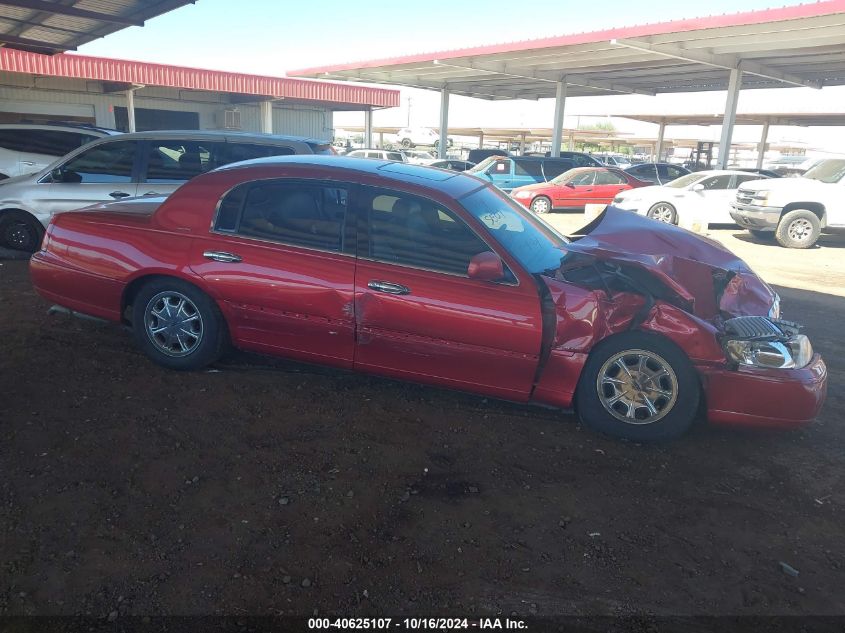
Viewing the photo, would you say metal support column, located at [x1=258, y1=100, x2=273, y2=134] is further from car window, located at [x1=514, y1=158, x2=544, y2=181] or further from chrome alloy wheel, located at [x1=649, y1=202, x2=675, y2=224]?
chrome alloy wheel, located at [x1=649, y1=202, x2=675, y2=224]

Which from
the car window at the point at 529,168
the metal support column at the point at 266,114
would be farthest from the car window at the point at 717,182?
the metal support column at the point at 266,114

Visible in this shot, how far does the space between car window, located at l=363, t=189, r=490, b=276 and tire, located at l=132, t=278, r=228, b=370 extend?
1296 mm

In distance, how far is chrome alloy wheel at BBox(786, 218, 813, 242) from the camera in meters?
12.1

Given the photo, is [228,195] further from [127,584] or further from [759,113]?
[759,113]

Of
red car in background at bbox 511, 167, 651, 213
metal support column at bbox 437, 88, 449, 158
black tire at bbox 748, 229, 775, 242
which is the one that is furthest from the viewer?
metal support column at bbox 437, 88, 449, 158

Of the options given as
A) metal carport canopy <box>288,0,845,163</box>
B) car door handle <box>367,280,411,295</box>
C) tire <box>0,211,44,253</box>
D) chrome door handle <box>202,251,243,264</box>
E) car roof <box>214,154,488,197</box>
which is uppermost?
metal carport canopy <box>288,0,845,163</box>

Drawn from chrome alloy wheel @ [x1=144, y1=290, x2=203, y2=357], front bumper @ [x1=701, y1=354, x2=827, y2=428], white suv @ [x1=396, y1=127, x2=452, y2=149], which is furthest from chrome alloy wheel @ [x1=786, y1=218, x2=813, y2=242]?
white suv @ [x1=396, y1=127, x2=452, y2=149]

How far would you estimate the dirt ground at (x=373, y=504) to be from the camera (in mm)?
2490

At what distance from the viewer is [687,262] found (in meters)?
4.30

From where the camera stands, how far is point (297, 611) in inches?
93.1

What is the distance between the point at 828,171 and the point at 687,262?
1093 cm

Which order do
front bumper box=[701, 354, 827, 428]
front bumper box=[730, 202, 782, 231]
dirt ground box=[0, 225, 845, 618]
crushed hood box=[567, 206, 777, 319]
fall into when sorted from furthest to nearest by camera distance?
front bumper box=[730, 202, 782, 231] < crushed hood box=[567, 206, 777, 319] < front bumper box=[701, 354, 827, 428] < dirt ground box=[0, 225, 845, 618]

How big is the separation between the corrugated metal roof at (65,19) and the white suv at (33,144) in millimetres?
2176

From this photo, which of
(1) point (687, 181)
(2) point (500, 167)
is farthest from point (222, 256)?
(2) point (500, 167)
